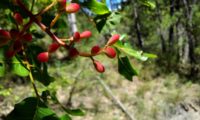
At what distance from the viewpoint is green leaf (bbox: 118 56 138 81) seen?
1.31 metres

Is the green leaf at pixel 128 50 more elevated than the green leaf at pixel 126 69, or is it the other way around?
the green leaf at pixel 128 50

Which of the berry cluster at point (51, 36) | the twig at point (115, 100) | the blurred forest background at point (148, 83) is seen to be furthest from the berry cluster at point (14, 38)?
the twig at point (115, 100)

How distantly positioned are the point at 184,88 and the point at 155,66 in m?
2.40

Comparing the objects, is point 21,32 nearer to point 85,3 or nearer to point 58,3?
point 58,3

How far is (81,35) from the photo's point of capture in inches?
36.7

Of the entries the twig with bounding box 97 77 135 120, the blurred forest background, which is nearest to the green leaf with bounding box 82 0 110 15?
the blurred forest background

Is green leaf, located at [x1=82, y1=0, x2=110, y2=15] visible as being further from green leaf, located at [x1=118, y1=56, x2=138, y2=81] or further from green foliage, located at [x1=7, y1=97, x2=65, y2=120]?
green foliage, located at [x1=7, y1=97, x2=65, y2=120]

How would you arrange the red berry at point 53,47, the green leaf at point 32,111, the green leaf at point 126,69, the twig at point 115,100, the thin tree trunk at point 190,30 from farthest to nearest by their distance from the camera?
the thin tree trunk at point 190,30 < the twig at point 115,100 < the green leaf at point 126,69 < the green leaf at point 32,111 < the red berry at point 53,47

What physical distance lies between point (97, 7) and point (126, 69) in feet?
0.67

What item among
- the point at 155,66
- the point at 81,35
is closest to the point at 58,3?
the point at 81,35

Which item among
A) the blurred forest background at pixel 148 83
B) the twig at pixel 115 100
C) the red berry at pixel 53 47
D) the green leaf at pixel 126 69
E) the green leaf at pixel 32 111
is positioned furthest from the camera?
the twig at pixel 115 100

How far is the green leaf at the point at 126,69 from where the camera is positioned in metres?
1.31

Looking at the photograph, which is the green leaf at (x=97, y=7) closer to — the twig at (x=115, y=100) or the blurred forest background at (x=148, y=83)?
the blurred forest background at (x=148, y=83)

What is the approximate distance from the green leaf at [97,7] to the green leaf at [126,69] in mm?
153
